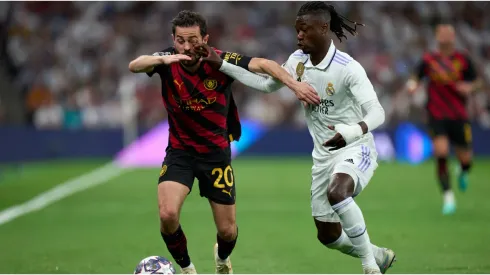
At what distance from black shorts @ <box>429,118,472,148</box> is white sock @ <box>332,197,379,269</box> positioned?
6.61m

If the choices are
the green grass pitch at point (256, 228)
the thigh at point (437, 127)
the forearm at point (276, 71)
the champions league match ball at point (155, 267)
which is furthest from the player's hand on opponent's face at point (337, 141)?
the thigh at point (437, 127)

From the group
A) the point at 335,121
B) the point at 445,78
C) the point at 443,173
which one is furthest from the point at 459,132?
the point at 335,121

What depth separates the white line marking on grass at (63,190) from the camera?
13900 mm

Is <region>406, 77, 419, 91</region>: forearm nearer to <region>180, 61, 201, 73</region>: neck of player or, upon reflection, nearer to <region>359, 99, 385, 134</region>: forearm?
<region>359, 99, 385, 134</region>: forearm

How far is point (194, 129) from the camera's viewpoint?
789 cm

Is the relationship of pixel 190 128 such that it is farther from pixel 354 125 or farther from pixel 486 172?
pixel 486 172

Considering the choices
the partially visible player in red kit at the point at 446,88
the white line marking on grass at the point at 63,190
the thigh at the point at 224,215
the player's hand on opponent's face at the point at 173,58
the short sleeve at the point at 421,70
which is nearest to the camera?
the player's hand on opponent's face at the point at 173,58

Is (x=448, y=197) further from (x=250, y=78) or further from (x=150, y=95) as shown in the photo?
(x=150, y=95)

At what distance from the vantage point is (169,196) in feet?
24.9

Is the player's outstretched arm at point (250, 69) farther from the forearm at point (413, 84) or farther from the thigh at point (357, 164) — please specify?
the forearm at point (413, 84)

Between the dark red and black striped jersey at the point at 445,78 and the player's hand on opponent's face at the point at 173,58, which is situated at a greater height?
the player's hand on opponent's face at the point at 173,58

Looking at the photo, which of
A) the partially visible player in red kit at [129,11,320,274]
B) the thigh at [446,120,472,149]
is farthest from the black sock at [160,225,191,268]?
the thigh at [446,120,472,149]

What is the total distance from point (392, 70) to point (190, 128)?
1735 centimetres

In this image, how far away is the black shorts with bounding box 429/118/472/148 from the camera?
1384cm
